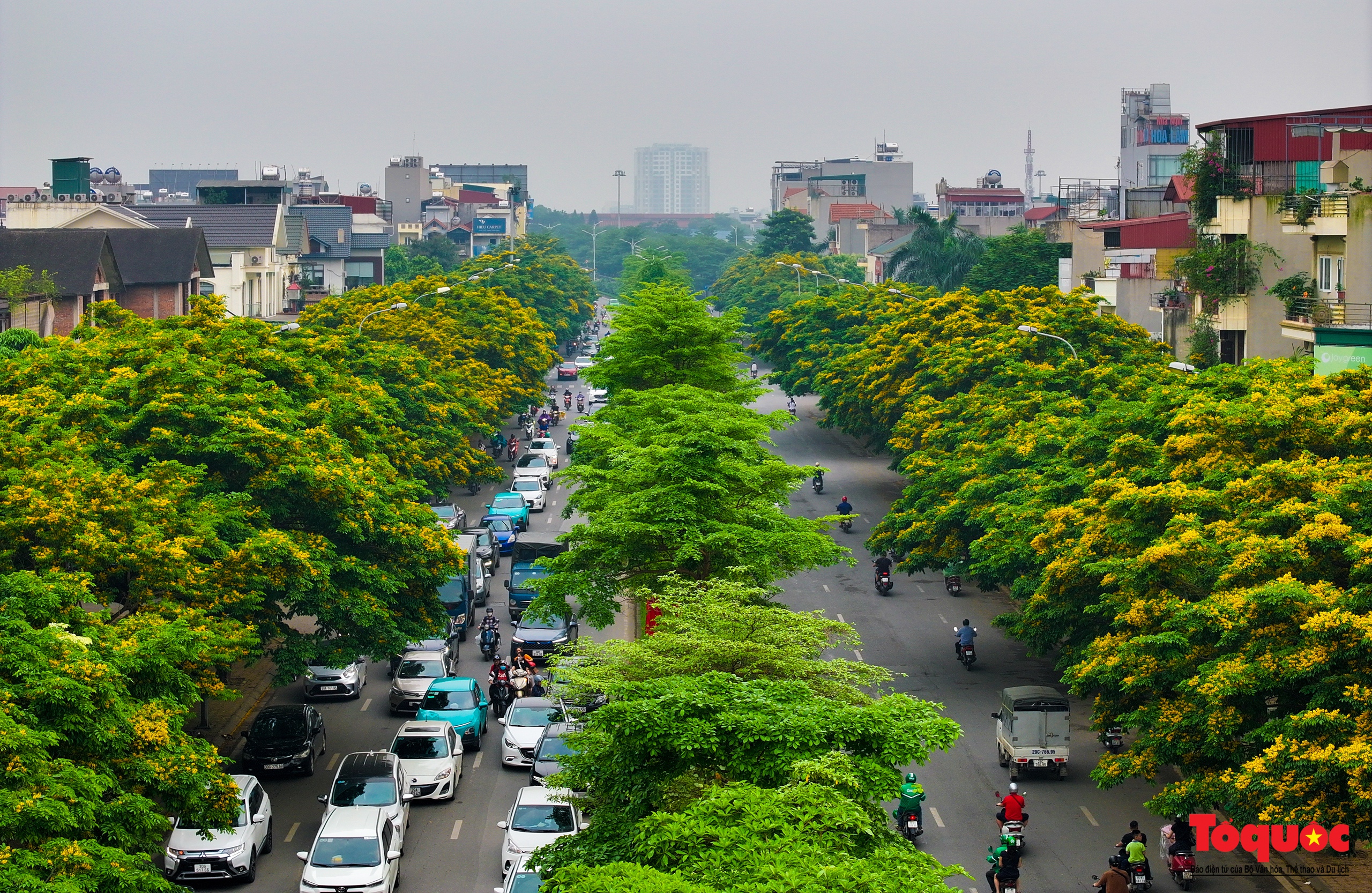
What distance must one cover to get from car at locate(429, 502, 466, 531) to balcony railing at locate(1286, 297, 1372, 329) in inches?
1014

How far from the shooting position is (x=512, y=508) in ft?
190

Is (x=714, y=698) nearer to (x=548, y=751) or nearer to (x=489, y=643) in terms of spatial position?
(x=548, y=751)

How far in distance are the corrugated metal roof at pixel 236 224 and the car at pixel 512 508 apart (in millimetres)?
32118

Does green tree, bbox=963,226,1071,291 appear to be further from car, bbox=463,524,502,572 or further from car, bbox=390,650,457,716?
car, bbox=390,650,457,716

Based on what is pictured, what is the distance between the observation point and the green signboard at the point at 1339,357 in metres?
36.0

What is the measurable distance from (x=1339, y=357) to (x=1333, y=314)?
6.12 metres

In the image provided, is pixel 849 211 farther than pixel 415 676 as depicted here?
Yes

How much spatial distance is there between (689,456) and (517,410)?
39.7 m

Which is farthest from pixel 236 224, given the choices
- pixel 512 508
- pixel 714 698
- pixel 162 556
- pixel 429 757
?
pixel 714 698

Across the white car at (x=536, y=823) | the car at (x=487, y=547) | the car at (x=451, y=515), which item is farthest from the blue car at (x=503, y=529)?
the white car at (x=536, y=823)

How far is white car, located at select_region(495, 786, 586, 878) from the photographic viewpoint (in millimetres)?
25609

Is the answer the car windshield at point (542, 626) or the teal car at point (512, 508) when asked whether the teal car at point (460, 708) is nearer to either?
the car windshield at point (542, 626)

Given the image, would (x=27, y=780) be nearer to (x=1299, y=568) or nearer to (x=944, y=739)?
(x=944, y=739)

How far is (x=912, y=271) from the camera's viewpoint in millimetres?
95938
